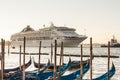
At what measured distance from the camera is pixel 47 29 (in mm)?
89250

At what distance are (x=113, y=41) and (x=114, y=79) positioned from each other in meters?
111

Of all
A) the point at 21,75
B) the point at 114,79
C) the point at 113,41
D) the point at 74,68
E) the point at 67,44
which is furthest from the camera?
the point at 113,41

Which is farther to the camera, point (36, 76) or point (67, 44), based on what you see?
point (67, 44)

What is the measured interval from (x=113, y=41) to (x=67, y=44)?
5114cm

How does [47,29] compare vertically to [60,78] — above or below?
above

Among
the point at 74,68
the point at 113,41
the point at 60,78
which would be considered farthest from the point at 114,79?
the point at 113,41

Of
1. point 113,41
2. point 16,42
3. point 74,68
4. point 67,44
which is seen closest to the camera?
point 74,68

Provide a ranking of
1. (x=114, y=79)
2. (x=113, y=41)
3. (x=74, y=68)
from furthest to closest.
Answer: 1. (x=113, y=41)
2. (x=74, y=68)
3. (x=114, y=79)

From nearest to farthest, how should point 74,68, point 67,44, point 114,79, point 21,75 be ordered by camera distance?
point 21,75, point 114,79, point 74,68, point 67,44

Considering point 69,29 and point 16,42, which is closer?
point 69,29

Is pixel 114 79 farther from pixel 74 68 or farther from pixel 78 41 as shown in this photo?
pixel 78 41

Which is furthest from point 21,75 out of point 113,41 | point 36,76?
point 113,41

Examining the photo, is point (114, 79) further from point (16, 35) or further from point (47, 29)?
point (16, 35)

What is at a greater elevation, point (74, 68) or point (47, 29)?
point (47, 29)
